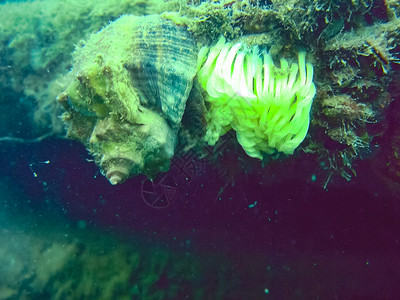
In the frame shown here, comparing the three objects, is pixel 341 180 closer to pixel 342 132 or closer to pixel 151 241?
pixel 342 132

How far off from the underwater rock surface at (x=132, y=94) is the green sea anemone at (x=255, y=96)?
293mm

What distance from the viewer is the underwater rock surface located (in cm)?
214

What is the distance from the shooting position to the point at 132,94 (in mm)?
2311

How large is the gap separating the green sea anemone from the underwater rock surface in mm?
293

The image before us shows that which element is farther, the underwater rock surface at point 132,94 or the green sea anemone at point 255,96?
the green sea anemone at point 255,96

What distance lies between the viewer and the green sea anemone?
2361 mm

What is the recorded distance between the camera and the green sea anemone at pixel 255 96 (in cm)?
236

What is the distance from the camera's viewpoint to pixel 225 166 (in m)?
2.99

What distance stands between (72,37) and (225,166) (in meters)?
3.27

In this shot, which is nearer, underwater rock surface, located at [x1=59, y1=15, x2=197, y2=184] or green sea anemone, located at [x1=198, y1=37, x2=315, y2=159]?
underwater rock surface, located at [x1=59, y1=15, x2=197, y2=184]

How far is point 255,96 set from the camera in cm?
229

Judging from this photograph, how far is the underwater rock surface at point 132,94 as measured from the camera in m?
2.14

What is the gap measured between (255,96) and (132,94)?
3.68ft

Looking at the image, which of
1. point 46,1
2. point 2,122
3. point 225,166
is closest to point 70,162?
point 2,122
